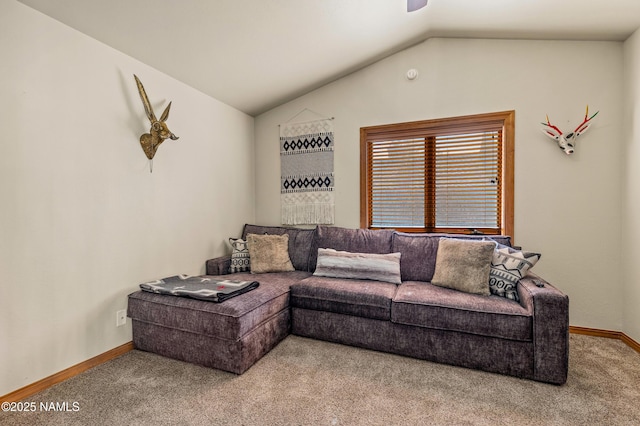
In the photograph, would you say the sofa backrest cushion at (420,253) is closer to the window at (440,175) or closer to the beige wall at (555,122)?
the window at (440,175)

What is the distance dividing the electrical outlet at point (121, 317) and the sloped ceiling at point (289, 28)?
6.64 ft

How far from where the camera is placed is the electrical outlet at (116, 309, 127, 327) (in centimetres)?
226

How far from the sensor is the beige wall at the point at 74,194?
1.72 m

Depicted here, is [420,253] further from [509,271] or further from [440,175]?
[440,175]

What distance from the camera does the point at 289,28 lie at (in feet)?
8.00

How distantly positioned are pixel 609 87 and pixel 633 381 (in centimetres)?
232

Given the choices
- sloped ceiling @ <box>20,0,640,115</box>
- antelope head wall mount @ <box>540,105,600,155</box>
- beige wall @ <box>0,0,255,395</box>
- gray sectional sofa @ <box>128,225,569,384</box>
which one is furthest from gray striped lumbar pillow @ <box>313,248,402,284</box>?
sloped ceiling @ <box>20,0,640,115</box>

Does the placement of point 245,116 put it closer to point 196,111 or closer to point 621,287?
point 196,111

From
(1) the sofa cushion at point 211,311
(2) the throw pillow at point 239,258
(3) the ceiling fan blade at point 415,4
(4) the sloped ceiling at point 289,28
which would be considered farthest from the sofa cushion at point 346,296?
(3) the ceiling fan blade at point 415,4

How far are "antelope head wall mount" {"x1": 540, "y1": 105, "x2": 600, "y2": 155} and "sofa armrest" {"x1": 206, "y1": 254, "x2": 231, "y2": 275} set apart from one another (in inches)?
132

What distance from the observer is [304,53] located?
2.83 m

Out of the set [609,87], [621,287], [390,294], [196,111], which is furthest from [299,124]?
[621,287]

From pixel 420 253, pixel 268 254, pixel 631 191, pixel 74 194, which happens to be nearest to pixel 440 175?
pixel 420 253

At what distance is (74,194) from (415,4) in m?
2.96
